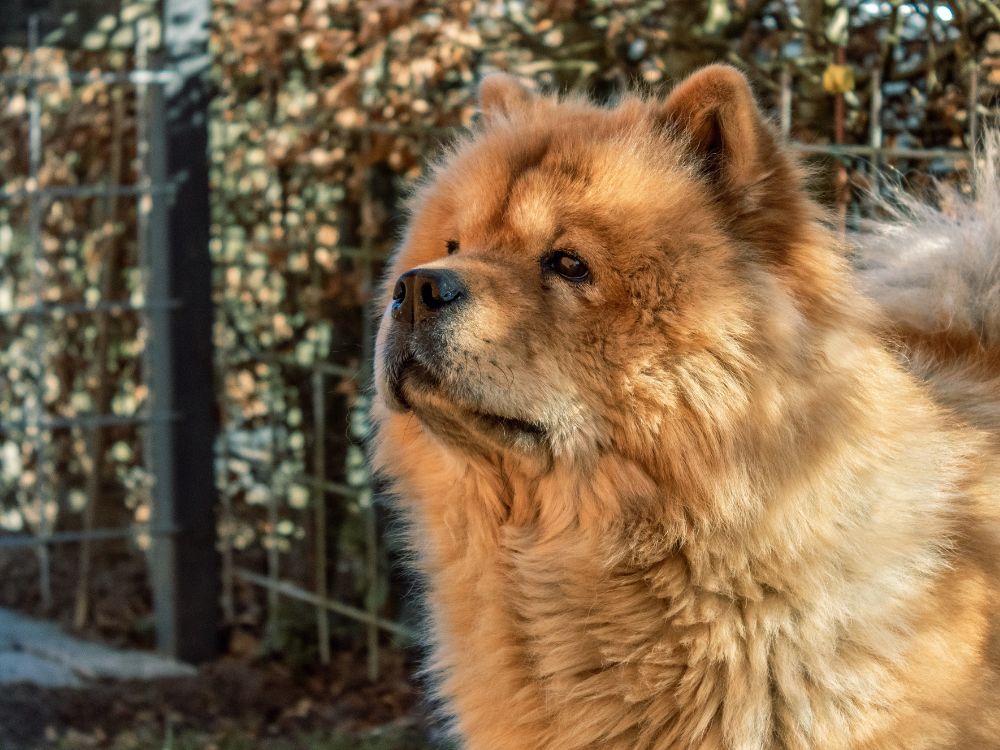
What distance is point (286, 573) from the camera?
5.45m

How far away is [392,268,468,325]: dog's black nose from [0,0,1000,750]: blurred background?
204 centimetres

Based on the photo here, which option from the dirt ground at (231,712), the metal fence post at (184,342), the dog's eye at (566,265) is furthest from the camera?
the metal fence post at (184,342)

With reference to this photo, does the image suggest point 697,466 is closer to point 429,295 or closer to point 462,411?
point 462,411

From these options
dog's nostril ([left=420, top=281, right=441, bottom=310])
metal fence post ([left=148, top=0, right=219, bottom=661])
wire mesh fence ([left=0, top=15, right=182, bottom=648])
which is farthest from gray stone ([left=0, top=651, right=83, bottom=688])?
dog's nostril ([left=420, top=281, right=441, bottom=310])

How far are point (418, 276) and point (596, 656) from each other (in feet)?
2.58

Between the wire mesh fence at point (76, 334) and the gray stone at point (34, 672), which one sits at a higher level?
the wire mesh fence at point (76, 334)

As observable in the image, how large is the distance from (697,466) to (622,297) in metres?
0.35

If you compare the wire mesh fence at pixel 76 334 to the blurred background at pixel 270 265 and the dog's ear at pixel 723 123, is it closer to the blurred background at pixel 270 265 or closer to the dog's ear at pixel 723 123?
the blurred background at pixel 270 265

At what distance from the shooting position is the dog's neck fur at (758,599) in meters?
2.25

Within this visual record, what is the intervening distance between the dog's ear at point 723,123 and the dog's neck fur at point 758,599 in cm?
38

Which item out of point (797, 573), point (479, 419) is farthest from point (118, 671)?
point (797, 573)

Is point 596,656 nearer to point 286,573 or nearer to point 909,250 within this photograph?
point 909,250

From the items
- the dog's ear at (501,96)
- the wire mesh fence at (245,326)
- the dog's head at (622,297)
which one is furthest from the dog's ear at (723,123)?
the wire mesh fence at (245,326)

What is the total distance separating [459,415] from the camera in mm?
2379
